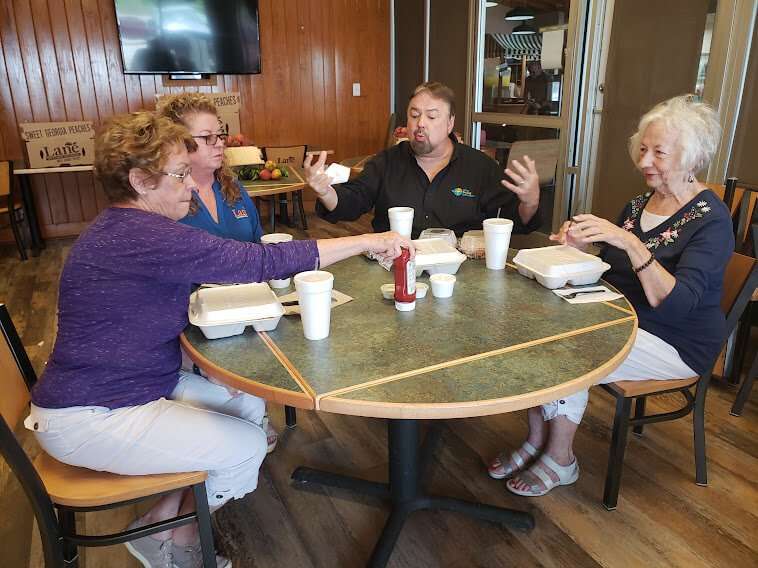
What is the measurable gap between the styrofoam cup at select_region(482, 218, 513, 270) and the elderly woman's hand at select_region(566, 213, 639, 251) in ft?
0.68

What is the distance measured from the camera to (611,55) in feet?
12.4

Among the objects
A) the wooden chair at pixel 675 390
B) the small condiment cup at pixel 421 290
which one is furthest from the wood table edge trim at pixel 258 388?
the wooden chair at pixel 675 390

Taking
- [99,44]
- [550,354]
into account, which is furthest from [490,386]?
[99,44]

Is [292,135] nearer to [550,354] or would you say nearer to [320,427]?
[320,427]

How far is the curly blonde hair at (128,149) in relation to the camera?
4.29 ft

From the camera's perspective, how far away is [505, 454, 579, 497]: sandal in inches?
73.7

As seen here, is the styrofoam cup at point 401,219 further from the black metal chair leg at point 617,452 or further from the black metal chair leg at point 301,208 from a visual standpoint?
the black metal chair leg at point 301,208

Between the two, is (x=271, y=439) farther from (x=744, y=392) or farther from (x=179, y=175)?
(x=744, y=392)

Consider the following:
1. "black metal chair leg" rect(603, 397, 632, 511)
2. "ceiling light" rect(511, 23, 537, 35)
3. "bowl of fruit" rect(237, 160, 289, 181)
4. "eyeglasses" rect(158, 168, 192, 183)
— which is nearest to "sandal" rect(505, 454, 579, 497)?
"black metal chair leg" rect(603, 397, 632, 511)

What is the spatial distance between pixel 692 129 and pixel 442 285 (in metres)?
0.95

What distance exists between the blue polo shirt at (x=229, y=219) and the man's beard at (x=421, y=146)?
27.9 inches

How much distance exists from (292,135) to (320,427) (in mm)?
4448

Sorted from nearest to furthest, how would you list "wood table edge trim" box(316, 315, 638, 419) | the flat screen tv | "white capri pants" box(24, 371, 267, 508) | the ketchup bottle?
1. "wood table edge trim" box(316, 315, 638, 419)
2. "white capri pants" box(24, 371, 267, 508)
3. the ketchup bottle
4. the flat screen tv

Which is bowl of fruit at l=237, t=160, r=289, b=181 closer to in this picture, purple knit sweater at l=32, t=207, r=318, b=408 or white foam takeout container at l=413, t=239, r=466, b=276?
white foam takeout container at l=413, t=239, r=466, b=276
